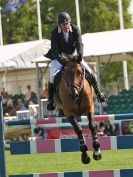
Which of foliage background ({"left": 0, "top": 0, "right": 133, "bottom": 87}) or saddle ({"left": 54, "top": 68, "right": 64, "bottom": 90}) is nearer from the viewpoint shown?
saddle ({"left": 54, "top": 68, "right": 64, "bottom": 90})

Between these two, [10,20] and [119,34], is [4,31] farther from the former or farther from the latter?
[119,34]

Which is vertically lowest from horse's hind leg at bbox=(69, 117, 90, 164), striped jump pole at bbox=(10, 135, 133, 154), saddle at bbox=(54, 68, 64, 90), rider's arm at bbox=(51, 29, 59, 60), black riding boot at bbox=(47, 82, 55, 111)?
horse's hind leg at bbox=(69, 117, 90, 164)

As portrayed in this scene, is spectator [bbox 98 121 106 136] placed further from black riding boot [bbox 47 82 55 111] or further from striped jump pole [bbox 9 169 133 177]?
striped jump pole [bbox 9 169 133 177]

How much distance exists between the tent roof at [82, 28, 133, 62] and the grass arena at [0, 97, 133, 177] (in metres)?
5.38

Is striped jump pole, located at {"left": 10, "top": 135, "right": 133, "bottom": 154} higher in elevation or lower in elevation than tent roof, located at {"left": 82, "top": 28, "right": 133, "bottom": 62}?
lower

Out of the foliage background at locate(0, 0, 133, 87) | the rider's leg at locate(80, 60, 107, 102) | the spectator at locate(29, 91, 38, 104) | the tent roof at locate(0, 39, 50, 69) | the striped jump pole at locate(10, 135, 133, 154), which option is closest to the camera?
the striped jump pole at locate(10, 135, 133, 154)

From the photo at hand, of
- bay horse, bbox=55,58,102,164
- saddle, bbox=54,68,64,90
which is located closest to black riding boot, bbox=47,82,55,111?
saddle, bbox=54,68,64,90

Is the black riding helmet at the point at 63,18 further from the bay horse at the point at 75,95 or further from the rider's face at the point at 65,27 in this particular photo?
the bay horse at the point at 75,95

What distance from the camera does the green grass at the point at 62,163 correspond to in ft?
45.5

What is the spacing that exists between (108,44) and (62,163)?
8854mm

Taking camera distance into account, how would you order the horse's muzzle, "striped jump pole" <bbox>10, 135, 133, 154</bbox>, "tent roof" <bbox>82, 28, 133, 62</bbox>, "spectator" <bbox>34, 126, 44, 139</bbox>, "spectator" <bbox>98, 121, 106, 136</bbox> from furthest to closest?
"tent roof" <bbox>82, 28, 133, 62</bbox> → "spectator" <bbox>98, 121, 106, 136</bbox> → "spectator" <bbox>34, 126, 44, 139</bbox> → the horse's muzzle → "striped jump pole" <bbox>10, 135, 133, 154</bbox>

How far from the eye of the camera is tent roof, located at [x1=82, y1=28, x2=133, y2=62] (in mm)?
22719

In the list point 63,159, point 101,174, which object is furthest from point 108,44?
Answer: point 101,174

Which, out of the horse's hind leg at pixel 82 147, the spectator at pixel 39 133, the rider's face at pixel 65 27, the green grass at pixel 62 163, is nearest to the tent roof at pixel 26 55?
the spectator at pixel 39 133
